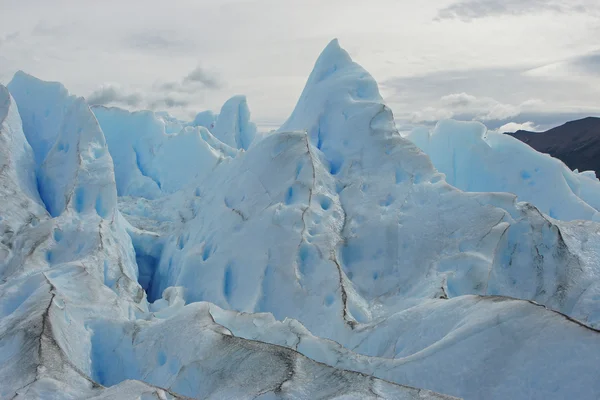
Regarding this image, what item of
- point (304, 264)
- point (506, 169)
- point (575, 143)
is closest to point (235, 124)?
point (506, 169)

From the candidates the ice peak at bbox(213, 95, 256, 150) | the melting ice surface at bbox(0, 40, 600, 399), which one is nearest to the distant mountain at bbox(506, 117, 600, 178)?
the ice peak at bbox(213, 95, 256, 150)

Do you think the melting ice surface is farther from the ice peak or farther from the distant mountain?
the distant mountain

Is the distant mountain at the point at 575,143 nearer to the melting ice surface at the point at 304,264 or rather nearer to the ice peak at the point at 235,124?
the ice peak at the point at 235,124

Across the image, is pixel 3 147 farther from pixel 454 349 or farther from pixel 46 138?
pixel 454 349

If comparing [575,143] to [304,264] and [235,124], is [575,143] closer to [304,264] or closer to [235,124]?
[235,124]

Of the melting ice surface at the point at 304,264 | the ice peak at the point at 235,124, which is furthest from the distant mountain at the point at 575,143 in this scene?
the melting ice surface at the point at 304,264
